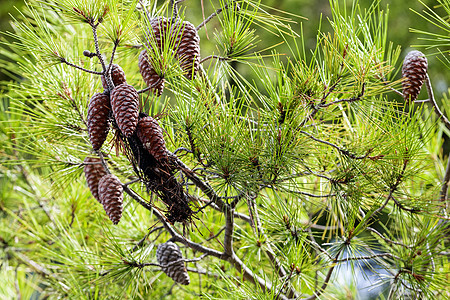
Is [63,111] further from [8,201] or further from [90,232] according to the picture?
[8,201]

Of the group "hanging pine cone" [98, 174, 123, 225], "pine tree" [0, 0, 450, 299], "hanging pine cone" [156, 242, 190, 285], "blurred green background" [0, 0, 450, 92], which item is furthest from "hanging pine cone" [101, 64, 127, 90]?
"blurred green background" [0, 0, 450, 92]

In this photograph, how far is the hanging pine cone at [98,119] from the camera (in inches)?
17.7

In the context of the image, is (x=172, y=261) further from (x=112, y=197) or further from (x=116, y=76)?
(x=116, y=76)

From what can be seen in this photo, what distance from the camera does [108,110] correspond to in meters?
0.46

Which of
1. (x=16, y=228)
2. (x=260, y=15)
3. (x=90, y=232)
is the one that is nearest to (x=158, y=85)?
(x=260, y=15)

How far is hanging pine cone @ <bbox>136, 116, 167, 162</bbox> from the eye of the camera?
44 centimetres

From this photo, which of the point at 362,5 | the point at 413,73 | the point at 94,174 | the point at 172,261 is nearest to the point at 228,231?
the point at 172,261

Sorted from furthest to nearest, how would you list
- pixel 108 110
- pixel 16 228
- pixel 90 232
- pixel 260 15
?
pixel 16 228 < pixel 90 232 < pixel 260 15 < pixel 108 110

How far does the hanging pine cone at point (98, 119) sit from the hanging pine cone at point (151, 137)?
4cm

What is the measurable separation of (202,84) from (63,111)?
205 mm

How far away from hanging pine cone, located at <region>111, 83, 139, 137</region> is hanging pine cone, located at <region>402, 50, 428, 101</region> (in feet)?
1.03

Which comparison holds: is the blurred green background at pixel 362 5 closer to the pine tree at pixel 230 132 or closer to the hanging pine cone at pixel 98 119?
the pine tree at pixel 230 132

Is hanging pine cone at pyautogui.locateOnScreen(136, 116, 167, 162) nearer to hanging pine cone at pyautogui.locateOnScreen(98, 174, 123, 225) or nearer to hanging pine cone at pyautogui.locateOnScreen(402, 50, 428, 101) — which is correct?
hanging pine cone at pyautogui.locateOnScreen(98, 174, 123, 225)

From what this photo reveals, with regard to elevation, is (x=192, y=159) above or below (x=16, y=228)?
above
